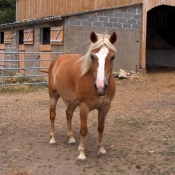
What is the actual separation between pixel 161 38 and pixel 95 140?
14842mm

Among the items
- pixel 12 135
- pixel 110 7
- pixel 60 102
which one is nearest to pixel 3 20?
pixel 110 7

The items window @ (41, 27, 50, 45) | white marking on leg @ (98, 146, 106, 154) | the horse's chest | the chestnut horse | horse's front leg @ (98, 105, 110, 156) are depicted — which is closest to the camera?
the chestnut horse

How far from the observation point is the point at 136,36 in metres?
14.8

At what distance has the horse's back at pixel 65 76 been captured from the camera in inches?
209

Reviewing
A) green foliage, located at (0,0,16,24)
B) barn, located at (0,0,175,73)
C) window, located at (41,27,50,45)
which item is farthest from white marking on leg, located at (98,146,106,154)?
green foliage, located at (0,0,16,24)

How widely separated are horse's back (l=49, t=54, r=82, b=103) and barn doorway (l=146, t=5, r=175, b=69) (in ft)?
40.0

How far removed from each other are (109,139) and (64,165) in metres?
1.44

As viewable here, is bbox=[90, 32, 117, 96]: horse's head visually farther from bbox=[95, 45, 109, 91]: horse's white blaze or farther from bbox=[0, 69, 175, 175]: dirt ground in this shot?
bbox=[0, 69, 175, 175]: dirt ground

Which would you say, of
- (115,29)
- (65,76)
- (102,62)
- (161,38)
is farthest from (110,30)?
(102,62)

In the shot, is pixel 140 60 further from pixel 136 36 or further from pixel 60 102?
pixel 60 102

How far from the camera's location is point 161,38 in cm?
1980

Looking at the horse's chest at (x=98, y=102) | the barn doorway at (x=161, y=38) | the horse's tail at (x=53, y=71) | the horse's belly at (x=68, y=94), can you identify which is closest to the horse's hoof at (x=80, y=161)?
the horse's chest at (x=98, y=102)

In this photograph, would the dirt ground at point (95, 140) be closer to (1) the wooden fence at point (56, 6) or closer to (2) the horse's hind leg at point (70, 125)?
(2) the horse's hind leg at point (70, 125)

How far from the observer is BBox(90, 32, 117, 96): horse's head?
169 inches
